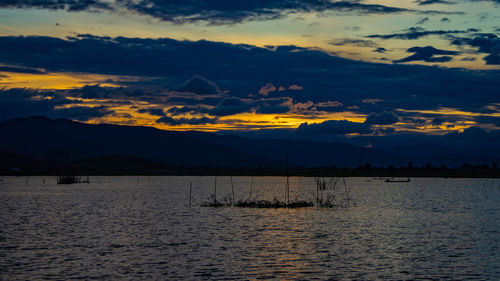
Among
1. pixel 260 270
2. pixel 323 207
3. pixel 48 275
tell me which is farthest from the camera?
pixel 323 207

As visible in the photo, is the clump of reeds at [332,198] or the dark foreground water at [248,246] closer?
the dark foreground water at [248,246]

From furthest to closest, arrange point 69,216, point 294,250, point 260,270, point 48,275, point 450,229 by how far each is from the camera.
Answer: point 69,216
point 450,229
point 294,250
point 260,270
point 48,275

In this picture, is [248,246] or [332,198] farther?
[332,198]

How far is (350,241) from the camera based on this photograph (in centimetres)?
4391

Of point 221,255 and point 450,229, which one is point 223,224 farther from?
point 450,229

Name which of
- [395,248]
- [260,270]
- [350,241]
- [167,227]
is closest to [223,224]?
[167,227]

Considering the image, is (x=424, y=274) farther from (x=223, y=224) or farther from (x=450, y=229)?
(x=223, y=224)

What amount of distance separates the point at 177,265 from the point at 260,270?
16.9 ft

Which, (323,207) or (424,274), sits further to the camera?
(323,207)

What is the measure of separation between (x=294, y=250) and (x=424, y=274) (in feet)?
34.7

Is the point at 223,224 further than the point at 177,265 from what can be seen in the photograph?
Yes

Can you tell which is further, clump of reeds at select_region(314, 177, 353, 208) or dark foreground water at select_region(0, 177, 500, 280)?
clump of reeds at select_region(314, 177, 353, 208)

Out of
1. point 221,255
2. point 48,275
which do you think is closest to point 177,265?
point 221,255

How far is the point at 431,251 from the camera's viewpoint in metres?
39.1
